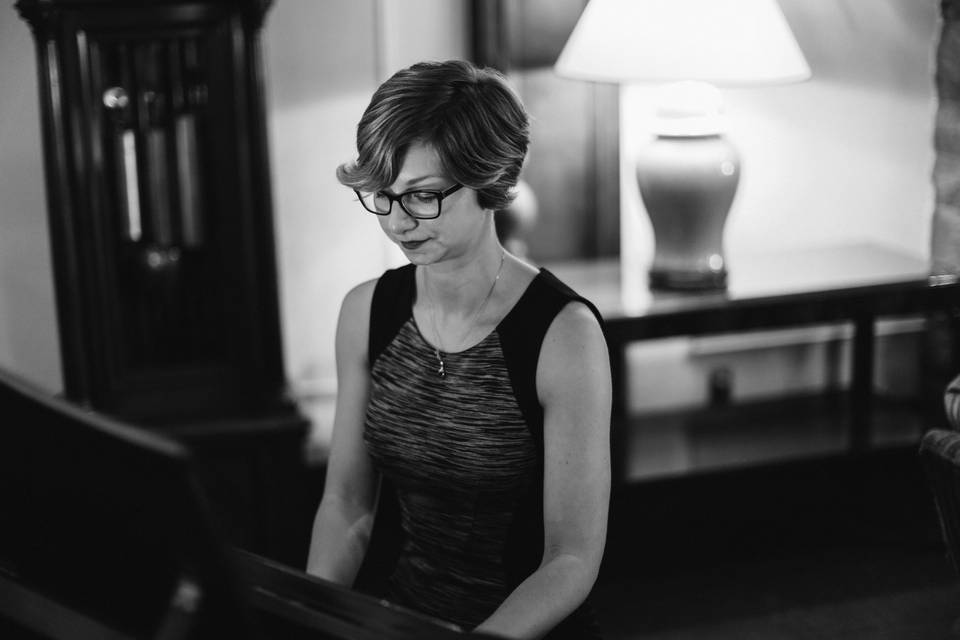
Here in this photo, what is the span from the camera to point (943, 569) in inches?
115

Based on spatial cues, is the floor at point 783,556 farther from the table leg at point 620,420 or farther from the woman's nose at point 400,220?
the woman's nose at point 400,220

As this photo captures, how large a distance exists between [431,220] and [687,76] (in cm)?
133

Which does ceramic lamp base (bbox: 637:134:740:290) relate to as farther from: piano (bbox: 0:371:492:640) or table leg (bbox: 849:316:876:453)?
piano (bbox: 0:371:492:640)

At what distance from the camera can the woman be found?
1.43 metres

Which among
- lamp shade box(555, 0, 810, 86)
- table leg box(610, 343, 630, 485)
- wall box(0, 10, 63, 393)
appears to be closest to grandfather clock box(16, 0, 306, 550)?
wall box(0, 10, 63, 393)

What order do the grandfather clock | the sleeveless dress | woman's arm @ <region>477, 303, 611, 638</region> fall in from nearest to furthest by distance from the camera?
woman's arm @ <region>477, 303, 611, 638</region> < the sleeveless dress < the grandfather clock

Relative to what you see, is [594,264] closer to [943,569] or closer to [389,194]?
[943,569]

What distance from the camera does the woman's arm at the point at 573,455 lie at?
1.42m

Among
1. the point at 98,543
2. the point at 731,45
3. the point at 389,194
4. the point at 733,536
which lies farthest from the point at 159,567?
the point at 733,536

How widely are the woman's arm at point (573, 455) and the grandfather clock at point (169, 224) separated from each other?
134cm

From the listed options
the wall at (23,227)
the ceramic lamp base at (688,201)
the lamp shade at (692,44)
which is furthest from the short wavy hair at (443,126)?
the wall at (23,227)

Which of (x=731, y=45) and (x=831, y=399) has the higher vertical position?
(x=731, y=45)

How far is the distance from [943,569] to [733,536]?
1.72ft

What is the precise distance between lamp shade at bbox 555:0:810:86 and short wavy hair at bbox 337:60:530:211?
122 centimetres
